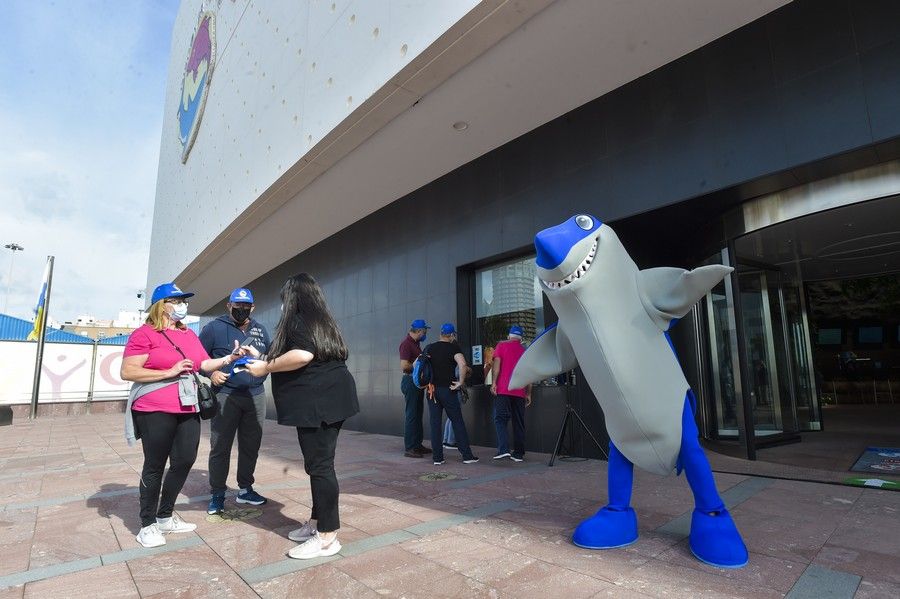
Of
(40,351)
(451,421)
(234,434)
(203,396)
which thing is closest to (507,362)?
(451,421)

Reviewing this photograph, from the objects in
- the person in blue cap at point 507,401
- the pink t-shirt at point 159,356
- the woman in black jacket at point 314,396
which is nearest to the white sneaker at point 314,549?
the woman in black jacket at point 314,396

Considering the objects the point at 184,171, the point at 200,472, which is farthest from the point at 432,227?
the point at 184,171

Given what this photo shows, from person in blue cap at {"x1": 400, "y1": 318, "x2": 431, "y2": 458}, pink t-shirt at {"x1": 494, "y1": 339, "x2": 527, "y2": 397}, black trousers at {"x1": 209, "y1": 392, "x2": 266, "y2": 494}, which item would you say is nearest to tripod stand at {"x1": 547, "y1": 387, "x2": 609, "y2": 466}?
pink t-shirt at {"x1": 494, "y1": 339, "x2": 527, "y2": 397}

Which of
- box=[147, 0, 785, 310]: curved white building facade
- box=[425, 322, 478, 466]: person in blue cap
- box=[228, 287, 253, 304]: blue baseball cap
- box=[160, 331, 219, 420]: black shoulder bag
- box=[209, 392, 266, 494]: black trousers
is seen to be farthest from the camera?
box=[425, 322, 478, 466]: person in blue cap

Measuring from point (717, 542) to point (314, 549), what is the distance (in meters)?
2.39

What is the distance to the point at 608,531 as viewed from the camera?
307 cm

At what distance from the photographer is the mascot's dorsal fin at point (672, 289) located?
9.47ft

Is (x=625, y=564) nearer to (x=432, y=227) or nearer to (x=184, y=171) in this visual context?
(x=432, y=227)

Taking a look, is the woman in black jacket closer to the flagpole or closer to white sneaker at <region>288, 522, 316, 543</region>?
white sneaker at <region>288, 522, 316, 543</region>

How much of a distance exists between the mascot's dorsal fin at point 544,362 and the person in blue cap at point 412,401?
379cm

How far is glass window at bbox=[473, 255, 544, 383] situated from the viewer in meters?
7.70

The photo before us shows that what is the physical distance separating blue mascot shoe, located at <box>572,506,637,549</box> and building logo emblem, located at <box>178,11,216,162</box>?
16.1m

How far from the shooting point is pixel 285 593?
251cm

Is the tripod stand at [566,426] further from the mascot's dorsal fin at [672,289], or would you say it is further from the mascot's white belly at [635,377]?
the mascot's dorsal fin at [672,289]
